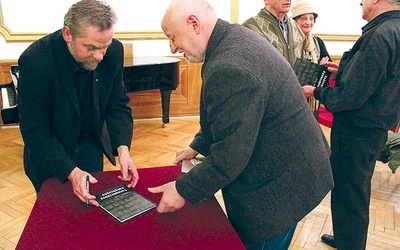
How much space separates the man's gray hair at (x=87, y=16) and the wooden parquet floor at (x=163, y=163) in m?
1.62

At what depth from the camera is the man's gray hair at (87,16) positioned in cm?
135

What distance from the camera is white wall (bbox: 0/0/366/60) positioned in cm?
447

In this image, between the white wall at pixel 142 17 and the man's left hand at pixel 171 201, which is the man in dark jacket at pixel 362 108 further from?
the white wall at pixel 142 17

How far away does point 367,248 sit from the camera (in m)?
2.30

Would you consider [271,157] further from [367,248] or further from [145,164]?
[145,164]

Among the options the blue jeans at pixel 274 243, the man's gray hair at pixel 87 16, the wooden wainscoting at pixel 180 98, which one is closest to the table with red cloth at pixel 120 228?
the blue jeans at pixel 274 243

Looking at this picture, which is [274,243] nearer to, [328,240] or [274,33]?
[328,240]

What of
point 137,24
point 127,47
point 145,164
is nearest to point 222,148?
point 145,164

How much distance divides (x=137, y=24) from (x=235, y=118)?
13.8 feet

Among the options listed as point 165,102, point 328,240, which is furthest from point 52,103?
point 165,102

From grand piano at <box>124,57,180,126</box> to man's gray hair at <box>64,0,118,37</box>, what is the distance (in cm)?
259

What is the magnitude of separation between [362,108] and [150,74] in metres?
2.79

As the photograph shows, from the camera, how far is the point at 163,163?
3623 mm

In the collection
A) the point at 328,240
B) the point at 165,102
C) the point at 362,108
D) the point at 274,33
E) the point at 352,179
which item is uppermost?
the point at 274,33
